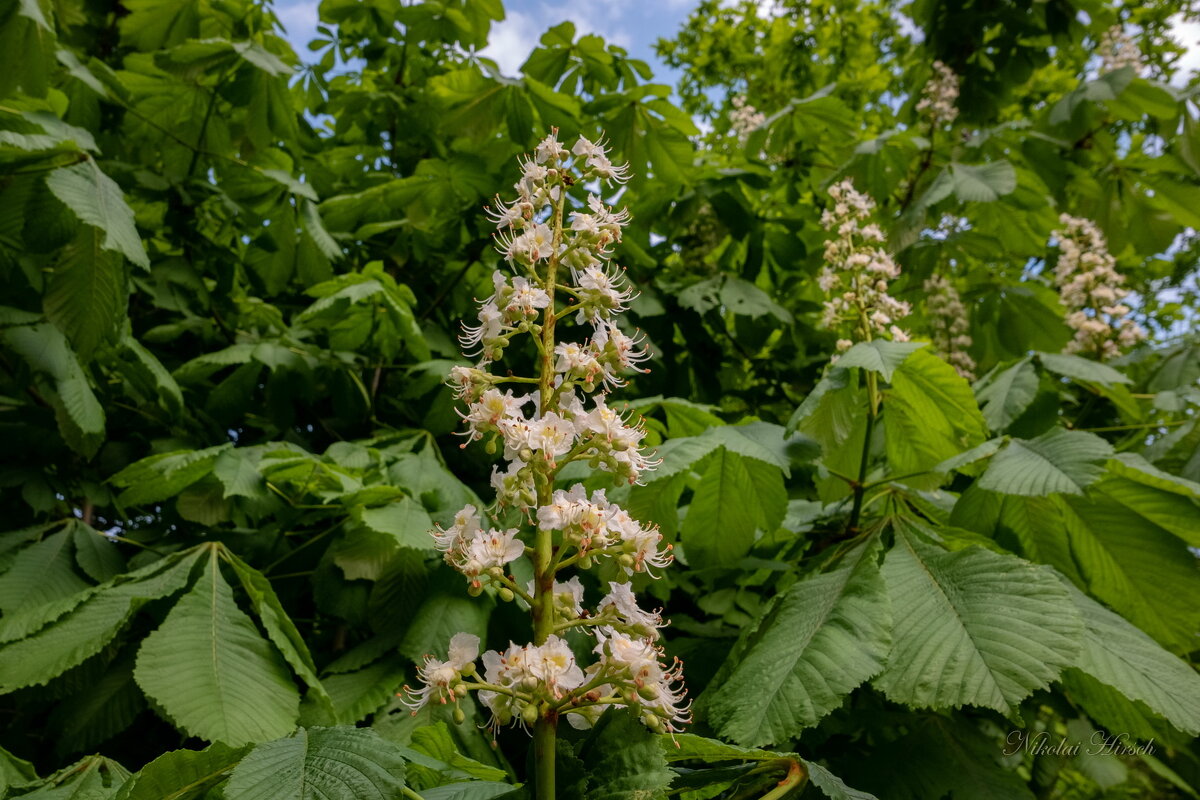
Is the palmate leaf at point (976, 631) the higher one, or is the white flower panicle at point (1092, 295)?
the white flower panicle at point (1092, 295)

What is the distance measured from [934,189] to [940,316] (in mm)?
1239

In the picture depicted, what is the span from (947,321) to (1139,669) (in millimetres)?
2691

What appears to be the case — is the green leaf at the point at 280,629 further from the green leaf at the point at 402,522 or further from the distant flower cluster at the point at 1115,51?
the distant flower cluster at the point at 1115,51

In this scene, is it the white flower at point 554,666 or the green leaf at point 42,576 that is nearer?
the white flower at point 554,666

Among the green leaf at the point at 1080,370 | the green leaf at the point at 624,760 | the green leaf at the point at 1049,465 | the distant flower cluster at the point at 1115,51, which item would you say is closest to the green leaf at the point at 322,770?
the green leaf at the point at 624,760

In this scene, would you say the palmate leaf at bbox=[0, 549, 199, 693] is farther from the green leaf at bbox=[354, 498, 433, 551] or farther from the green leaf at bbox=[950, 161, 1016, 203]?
the green leaf at bbox=[950, 161, 1016, 203]

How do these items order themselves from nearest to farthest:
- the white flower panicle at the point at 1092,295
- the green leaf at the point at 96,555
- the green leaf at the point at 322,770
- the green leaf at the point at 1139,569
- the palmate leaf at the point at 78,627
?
1. the green leaf at the point at 322,770
2. the palmate leaf at the point at 78,627
3. the green leaf at the point at 1139,569
4. the green leaf at the point at 96,555
5. the white flower panicle at the point at 1092,295

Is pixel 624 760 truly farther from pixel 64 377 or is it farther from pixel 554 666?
pixel 64 377

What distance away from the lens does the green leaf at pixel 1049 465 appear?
121 cm

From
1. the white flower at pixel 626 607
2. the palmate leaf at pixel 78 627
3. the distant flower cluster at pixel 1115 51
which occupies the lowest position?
the palmate leaf at pixel 78 627

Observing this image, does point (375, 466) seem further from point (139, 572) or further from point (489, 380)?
point (489, 380)

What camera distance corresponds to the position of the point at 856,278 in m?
2.04

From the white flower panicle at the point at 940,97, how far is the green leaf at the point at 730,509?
2.45 metres

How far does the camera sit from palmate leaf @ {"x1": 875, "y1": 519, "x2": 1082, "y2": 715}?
101 cm
